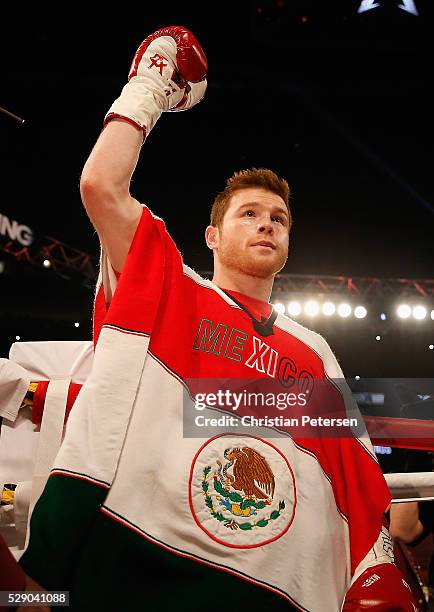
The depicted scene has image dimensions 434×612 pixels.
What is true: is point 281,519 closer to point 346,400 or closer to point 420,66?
point 346,400

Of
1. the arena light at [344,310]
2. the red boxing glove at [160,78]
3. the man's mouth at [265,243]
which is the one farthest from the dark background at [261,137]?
the man's mouth at [265,243]

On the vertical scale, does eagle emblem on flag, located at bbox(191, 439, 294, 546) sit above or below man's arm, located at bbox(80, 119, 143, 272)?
below

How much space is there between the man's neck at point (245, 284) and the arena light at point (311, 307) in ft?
21.5

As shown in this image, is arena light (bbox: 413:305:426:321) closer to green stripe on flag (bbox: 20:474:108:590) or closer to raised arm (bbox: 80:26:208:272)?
raised arm (bbox: 80:26:208:272)

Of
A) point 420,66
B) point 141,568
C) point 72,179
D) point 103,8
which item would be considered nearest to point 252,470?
point 141,568

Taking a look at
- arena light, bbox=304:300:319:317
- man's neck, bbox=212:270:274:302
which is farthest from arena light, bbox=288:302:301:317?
man's neck, bbox=212:270:274:302

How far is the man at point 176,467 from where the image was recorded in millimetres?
998

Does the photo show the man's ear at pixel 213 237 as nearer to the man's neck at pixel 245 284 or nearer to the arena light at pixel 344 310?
the man's neck at pixel 245 284

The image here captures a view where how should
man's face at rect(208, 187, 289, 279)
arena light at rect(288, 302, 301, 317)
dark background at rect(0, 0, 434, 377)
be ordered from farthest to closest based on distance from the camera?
arena light at rect(288, 302, 301, 317), dark background at rect(0, 0, 434, 377), man's face at rect(208, 187, 289, 279)

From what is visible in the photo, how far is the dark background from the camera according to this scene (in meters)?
3.70

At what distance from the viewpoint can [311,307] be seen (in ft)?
26.4

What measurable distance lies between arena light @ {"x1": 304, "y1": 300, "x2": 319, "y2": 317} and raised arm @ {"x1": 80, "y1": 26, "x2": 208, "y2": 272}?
677cm

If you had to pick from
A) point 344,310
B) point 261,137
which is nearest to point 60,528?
point 261,137

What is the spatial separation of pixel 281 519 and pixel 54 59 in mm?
4375
